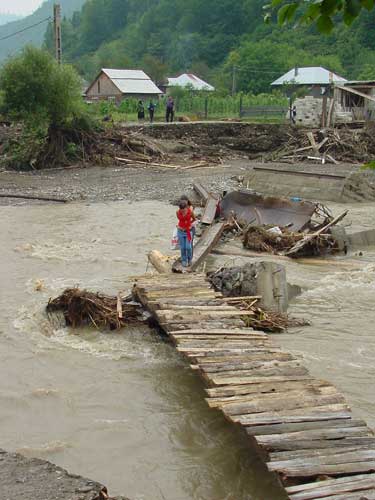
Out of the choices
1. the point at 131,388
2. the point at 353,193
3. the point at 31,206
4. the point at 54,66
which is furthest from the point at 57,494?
the point at 54,66

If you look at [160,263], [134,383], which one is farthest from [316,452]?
[160,263]

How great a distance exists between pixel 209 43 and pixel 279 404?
4096 inches

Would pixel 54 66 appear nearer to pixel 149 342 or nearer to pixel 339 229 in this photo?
pixel 339 229

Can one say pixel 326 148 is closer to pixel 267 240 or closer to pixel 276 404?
pixel 267 240

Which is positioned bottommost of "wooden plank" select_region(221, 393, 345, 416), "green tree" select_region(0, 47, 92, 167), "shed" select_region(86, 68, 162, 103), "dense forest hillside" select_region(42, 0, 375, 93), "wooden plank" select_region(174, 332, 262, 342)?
"wooden plank" select_region(174, 332, 262, 342)

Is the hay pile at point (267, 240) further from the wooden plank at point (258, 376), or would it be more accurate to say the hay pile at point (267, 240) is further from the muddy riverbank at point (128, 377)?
the wooden plank at point (258, 376)

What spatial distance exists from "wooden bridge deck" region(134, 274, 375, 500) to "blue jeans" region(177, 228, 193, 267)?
91.2 inches

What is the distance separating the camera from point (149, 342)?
9.21 m

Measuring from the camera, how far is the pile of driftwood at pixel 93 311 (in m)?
9.66

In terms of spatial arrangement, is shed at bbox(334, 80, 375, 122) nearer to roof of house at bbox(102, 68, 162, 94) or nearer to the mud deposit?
roof of house at bbox(102, 68, 162, 94)

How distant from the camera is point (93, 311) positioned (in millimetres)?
9789

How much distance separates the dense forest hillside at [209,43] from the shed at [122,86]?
14.6m

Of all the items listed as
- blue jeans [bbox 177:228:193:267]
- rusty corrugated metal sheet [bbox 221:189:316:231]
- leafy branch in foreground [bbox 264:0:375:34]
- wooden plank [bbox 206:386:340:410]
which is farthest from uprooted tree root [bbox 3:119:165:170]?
leafy branch in foreground [bbox 264:0:375:34]

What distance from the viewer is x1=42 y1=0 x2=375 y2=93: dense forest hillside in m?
83.8
